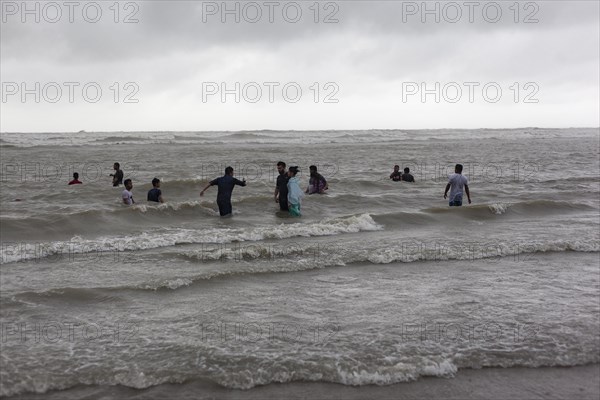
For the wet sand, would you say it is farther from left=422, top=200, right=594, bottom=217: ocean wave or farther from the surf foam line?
left=422, top=200, right=594, bottom=217: ocean wave

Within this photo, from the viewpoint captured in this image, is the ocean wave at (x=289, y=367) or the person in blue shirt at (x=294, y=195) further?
the person in blue shirt at (x=294, y=195)

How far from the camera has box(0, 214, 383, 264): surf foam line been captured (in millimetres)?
10154

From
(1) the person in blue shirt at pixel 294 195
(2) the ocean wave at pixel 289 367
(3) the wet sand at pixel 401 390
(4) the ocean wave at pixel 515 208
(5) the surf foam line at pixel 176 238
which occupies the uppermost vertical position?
(1) the person in blue shirt at pixel 294 195

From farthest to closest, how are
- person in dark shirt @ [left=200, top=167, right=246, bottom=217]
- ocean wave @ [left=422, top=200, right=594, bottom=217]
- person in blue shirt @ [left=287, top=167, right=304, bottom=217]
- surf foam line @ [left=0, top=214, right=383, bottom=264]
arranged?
ocean wave @ [left=422, top=200, right=594, bottom=217] → person in blue shirt @ [left=287, top=167, right=304, bottom=217] → person in dark shirt @ [left=200, top=167, right=246, bottom=217] → surf foam line @ [left=0, top=214, right=383, bottom=264]

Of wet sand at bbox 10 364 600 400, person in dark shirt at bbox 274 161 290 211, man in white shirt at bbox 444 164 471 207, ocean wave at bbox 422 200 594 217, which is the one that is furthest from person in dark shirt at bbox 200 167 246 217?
wet sand at bbox 10 364 600 400

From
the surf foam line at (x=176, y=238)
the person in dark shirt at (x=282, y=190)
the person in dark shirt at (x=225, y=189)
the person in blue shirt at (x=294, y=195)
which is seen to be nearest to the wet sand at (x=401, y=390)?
the surf foam line at (x=176, y=238)

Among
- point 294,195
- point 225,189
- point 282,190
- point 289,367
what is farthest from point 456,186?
point 289,367

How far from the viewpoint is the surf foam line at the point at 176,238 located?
10154mm

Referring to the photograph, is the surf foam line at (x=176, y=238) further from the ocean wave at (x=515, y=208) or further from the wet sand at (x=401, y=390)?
the wet sand at (x=401, y=390)

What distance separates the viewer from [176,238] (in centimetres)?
1167

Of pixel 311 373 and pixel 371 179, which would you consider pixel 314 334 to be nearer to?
pixel 311 373

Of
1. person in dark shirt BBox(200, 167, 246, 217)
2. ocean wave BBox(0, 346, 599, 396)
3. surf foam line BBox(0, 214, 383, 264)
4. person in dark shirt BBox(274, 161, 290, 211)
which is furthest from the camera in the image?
person in dark shirt BBox(274, 161, 290, 211)

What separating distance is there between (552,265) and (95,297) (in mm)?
7064

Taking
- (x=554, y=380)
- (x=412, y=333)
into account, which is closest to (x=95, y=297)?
(x=412, y=333)
